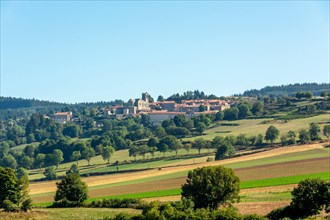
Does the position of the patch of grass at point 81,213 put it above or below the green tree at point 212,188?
below

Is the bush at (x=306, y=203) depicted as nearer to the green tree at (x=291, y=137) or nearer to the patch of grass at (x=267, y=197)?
the patch of grass at (x=267, y=197)

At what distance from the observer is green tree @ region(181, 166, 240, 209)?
6194 centimetres

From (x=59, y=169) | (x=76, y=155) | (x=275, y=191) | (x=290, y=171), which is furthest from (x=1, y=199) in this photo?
(x=76, y=155)

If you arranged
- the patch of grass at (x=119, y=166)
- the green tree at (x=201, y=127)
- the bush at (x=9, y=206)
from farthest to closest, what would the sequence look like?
1. the green tree at (x=201, y=127)
2. the patch of grass at (x=119, y=166)
3. the bush at (x=9, y=206)

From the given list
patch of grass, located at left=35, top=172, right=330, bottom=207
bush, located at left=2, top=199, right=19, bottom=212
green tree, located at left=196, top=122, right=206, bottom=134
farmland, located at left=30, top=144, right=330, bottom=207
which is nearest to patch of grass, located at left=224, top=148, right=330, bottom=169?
farmland, located at left=30, top=144, right=330, bottom=207

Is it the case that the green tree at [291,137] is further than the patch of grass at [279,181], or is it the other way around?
the green tree at [291,137]

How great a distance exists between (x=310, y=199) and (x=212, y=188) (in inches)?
464

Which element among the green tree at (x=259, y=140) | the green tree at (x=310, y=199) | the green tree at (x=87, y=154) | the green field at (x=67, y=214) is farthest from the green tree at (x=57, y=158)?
the green tree at (x=310, y=199)

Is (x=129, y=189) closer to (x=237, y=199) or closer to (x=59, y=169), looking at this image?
(x=237, y=199)

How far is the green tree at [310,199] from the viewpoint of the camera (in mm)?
53750

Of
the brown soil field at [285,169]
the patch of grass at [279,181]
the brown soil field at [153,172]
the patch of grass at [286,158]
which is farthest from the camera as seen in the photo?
the brown soil field at [153,172]

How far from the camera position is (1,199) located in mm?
69250

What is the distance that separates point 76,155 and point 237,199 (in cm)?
10588

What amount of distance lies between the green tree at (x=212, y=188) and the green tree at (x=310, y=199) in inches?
360
